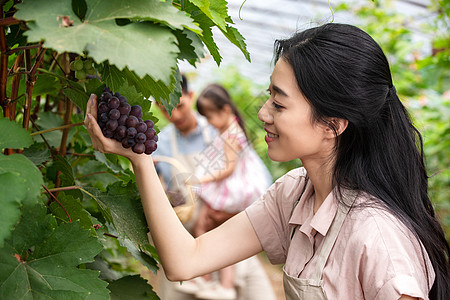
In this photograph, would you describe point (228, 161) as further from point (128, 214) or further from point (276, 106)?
Answer: point (128, 214)

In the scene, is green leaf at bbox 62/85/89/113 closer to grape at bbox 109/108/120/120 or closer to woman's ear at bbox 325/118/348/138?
grape at bbox 109/108/120/120

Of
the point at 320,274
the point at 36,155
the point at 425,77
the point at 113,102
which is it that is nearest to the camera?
the point at 113,102

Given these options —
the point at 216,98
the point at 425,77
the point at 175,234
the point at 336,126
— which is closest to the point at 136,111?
the point at 175,234

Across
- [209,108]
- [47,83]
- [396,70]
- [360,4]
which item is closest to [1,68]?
[47,83]

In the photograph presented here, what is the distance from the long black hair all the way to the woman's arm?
Result: 0.32 m

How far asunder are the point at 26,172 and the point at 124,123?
24 centimetres

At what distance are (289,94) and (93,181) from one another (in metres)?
0.61

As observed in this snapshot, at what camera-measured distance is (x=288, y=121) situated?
3.92ft

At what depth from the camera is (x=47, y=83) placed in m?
1.12

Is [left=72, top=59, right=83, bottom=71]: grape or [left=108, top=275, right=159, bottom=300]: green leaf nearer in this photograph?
[left=72, top=59, right=83, bottom=71]: grape

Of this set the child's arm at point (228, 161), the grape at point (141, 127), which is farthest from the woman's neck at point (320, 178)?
the child's arm at point (228, 161)

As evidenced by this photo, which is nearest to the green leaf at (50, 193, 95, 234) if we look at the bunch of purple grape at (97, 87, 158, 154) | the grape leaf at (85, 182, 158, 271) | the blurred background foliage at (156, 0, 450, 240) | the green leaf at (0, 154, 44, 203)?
the grape leaf at (85, 182, 158, 271)

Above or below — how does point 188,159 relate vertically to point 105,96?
below

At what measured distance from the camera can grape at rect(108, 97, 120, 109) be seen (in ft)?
2.96
